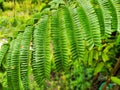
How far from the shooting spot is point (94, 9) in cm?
100

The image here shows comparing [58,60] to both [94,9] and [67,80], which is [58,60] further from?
[67,80]

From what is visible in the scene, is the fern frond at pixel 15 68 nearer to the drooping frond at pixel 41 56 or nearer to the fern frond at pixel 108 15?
the drooping frond at pixel 41 56

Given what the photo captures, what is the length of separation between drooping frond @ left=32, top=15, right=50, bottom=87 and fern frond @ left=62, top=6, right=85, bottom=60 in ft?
0.20

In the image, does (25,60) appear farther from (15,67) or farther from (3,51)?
(3,51)

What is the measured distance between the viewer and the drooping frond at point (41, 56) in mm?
913

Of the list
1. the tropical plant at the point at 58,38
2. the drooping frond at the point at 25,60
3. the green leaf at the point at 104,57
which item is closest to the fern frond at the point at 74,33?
the tropical plant at the point at 58,38

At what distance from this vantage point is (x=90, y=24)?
923 millimetres

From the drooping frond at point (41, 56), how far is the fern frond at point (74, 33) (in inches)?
2.4

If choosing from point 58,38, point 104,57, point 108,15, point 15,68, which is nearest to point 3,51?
point 15,68

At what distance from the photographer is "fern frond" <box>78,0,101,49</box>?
0.90m

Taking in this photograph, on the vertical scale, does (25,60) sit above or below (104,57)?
above

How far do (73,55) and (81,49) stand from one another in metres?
0.03

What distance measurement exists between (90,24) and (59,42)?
0.32 ft

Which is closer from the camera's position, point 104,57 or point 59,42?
point 59,42
